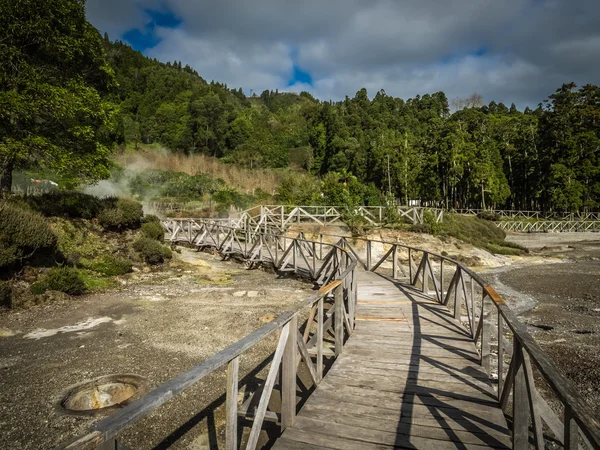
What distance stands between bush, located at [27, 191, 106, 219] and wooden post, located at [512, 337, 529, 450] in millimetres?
15895

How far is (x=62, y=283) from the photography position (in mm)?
10602

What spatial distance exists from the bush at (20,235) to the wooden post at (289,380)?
389 inches

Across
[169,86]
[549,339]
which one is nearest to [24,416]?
[549,339]

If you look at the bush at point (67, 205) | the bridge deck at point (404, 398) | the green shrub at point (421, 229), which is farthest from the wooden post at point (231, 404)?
the green shrub at point (421, 229)

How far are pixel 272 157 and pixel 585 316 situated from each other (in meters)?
62.2

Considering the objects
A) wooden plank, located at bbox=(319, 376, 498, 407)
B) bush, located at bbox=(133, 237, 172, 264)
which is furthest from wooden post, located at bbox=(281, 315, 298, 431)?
bush, located at bbox=(133, 237, 172, 264)

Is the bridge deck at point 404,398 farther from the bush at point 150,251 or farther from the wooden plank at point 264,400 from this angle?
the bush at point 150,251

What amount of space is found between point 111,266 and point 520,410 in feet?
45.3

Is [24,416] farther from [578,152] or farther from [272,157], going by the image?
[272,157]

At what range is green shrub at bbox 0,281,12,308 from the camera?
29.5 feet

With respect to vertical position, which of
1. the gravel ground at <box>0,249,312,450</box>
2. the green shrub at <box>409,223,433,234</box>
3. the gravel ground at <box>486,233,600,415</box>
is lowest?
the gravel ground at <box>486,233,600,415</box>

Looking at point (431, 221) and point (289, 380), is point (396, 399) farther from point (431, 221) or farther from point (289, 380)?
point (431, 221)

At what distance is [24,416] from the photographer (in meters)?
4.75

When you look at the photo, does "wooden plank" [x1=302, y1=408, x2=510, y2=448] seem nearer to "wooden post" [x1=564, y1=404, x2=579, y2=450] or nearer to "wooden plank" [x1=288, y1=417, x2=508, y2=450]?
"wooden plank" [x1=288, y1=417, x2=508, y2=450]
